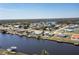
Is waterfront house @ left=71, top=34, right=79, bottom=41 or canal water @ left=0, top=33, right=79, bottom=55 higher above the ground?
waterfront house @ left=71, top=34, right=79, bottom=41

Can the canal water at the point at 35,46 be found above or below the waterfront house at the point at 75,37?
below

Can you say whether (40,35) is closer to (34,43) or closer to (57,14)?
(34,43)

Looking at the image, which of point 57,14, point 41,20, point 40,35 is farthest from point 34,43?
point 57,14
